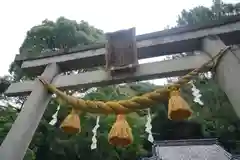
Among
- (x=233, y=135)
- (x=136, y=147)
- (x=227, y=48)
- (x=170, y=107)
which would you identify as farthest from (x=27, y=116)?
(x=233, y=135)

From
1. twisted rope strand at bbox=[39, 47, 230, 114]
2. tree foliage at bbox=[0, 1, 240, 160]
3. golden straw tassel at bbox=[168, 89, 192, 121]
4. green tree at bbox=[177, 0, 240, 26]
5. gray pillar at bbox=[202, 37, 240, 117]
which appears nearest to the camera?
gray pillar at bbox=[202, 37, 240, 117]

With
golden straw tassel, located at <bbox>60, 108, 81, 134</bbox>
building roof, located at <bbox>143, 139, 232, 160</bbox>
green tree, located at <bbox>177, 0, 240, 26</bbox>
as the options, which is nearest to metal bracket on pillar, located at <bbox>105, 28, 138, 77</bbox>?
golden straw tassel, located at <bbox>60, 108, 81, 134</bbox>

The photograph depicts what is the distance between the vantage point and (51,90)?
2457 mm

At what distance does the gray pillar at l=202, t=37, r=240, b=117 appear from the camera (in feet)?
5.97

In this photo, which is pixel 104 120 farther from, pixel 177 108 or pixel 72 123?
pixel 177 108

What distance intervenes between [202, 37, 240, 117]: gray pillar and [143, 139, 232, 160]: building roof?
16.4ft

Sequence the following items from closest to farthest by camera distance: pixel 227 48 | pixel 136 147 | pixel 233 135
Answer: pixel 227 48 → pixel 136 147 → pixel 233 135

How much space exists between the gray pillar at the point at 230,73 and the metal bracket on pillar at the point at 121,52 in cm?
65

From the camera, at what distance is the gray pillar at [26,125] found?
81.4 inches

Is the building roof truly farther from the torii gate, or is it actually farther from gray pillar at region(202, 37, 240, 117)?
gray pillar at region(202, 37, 240, 117)

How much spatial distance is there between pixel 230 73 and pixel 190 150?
5608 mm

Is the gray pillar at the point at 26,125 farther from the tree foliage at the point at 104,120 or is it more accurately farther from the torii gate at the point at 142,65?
the tree foliage at the point at 104,120

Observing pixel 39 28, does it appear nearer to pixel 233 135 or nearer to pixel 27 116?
pixel 233 135

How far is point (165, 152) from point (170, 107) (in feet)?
17.7
